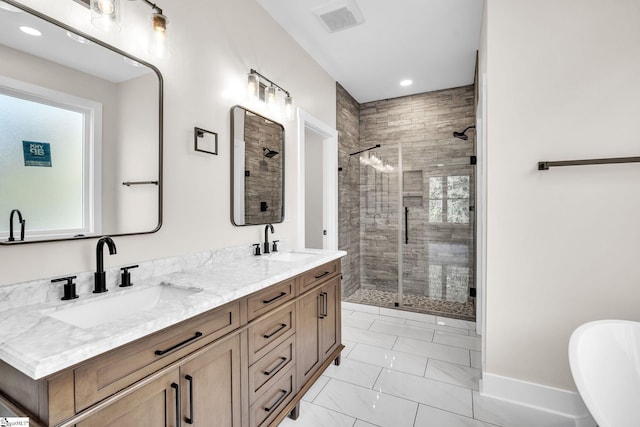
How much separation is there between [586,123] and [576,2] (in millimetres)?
744

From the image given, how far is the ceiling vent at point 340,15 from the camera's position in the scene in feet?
7.84

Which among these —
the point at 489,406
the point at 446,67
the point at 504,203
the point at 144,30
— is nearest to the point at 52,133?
Answer: the point at 144,30

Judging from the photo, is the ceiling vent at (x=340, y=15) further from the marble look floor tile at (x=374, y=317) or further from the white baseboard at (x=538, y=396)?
the marble look floor tile at (x=374, y=317)

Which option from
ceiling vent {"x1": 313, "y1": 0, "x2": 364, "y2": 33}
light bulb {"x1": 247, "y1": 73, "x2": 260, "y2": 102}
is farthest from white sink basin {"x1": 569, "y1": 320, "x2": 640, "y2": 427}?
ceiling vent {"x1": 313, "y1": 0, "x2": 364, "y2": 33}

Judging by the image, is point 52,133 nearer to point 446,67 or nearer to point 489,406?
point 489,406

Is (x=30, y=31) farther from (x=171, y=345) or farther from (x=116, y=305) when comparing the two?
(x=171, y=345)

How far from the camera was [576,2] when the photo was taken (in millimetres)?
1870

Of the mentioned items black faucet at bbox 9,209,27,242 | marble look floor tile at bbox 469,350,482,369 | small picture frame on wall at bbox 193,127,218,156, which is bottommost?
marble look floor tile at bbox 469,350,482,369

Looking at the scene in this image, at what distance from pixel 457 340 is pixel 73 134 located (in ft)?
10.7

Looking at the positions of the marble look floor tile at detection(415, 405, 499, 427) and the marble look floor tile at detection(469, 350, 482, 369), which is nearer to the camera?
the marble look floor tile at detection(415, 405, 499, 427)

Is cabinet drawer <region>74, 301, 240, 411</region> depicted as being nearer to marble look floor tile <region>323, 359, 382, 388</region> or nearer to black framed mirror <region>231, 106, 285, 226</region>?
black framed mirror <region>231, 106, 285, 226</region>

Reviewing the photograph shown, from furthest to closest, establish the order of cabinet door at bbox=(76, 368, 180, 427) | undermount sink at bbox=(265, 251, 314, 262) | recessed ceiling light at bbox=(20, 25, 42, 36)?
undermount sink at bbox=(265, 251, 314, 262) < recessed ceiling light at bbox=(20, 25, 42, 36) < cabinet door at bbox=(76, 368, 180, 427)

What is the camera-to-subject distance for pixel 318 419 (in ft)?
6.08

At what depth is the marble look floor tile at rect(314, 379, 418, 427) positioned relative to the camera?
1848mm
